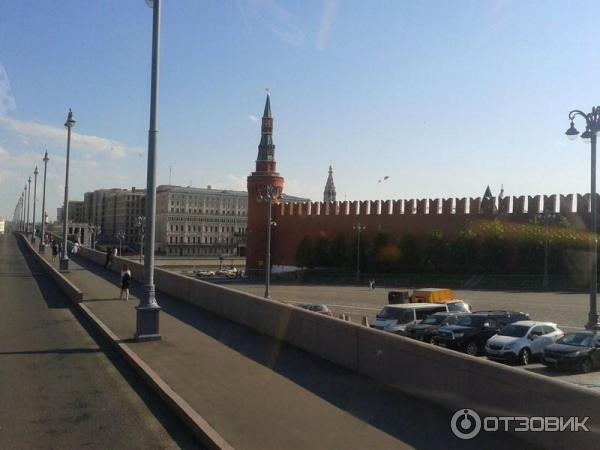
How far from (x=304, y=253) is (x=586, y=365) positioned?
53.8 meters

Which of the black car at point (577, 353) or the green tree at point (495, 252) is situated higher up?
the green tree at point (495, 252)

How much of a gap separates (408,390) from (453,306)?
18.3 m

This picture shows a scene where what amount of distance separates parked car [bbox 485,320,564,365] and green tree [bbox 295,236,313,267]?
50.5 meters

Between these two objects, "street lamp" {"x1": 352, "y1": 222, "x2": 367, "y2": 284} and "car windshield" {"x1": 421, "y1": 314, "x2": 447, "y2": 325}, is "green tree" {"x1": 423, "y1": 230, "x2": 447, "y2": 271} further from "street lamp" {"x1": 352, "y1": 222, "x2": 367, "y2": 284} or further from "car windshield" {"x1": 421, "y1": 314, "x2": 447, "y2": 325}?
"car windshield" {"x1": 421, "y1": 314, "x2": 447, "y2": 325}

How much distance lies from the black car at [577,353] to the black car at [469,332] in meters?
2.73

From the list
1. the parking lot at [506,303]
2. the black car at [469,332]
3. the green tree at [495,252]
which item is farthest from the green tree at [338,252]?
the black car at [469,332]

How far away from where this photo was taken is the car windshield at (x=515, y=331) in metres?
17.4

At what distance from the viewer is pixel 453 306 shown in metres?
25.0

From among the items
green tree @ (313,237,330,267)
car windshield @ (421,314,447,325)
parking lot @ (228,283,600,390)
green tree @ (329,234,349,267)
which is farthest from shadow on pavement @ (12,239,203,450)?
green tree @ (313,237,330,267)

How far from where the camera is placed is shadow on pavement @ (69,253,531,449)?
19.2 ft

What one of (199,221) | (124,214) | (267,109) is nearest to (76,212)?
(124,214)

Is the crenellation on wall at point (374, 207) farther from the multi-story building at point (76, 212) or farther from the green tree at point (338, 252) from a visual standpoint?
the multi-story building at point (76, 212)

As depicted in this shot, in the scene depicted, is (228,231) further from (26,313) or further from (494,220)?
(26,313)

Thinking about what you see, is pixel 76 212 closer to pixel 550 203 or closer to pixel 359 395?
pixel 550 203
